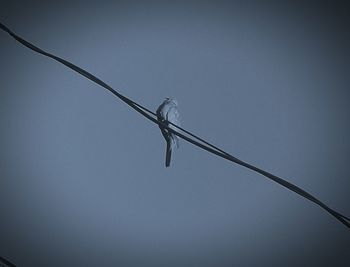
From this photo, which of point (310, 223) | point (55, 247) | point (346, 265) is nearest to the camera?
point (346, 265)

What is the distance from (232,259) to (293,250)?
2.18ft

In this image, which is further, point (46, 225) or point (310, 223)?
point (46, 225)


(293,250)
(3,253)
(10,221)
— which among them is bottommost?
(3,253)

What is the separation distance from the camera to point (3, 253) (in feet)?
17.8

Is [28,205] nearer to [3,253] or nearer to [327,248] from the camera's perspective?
[3,253]

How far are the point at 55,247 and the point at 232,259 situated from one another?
6.49ft

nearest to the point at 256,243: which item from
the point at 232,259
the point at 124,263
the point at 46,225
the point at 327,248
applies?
the point at 232,259

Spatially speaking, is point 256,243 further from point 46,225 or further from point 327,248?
point 46,225

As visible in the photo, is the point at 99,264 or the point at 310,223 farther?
the point at 99,264

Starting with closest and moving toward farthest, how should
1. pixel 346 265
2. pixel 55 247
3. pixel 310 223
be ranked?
pixel 346 265 < pixel 310 223 < pixel 55 247

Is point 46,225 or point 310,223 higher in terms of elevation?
point 310,223

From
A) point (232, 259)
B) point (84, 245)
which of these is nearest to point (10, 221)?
point (84, 245)

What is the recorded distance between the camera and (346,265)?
15.9 ft

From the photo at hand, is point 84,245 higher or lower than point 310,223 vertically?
lower
